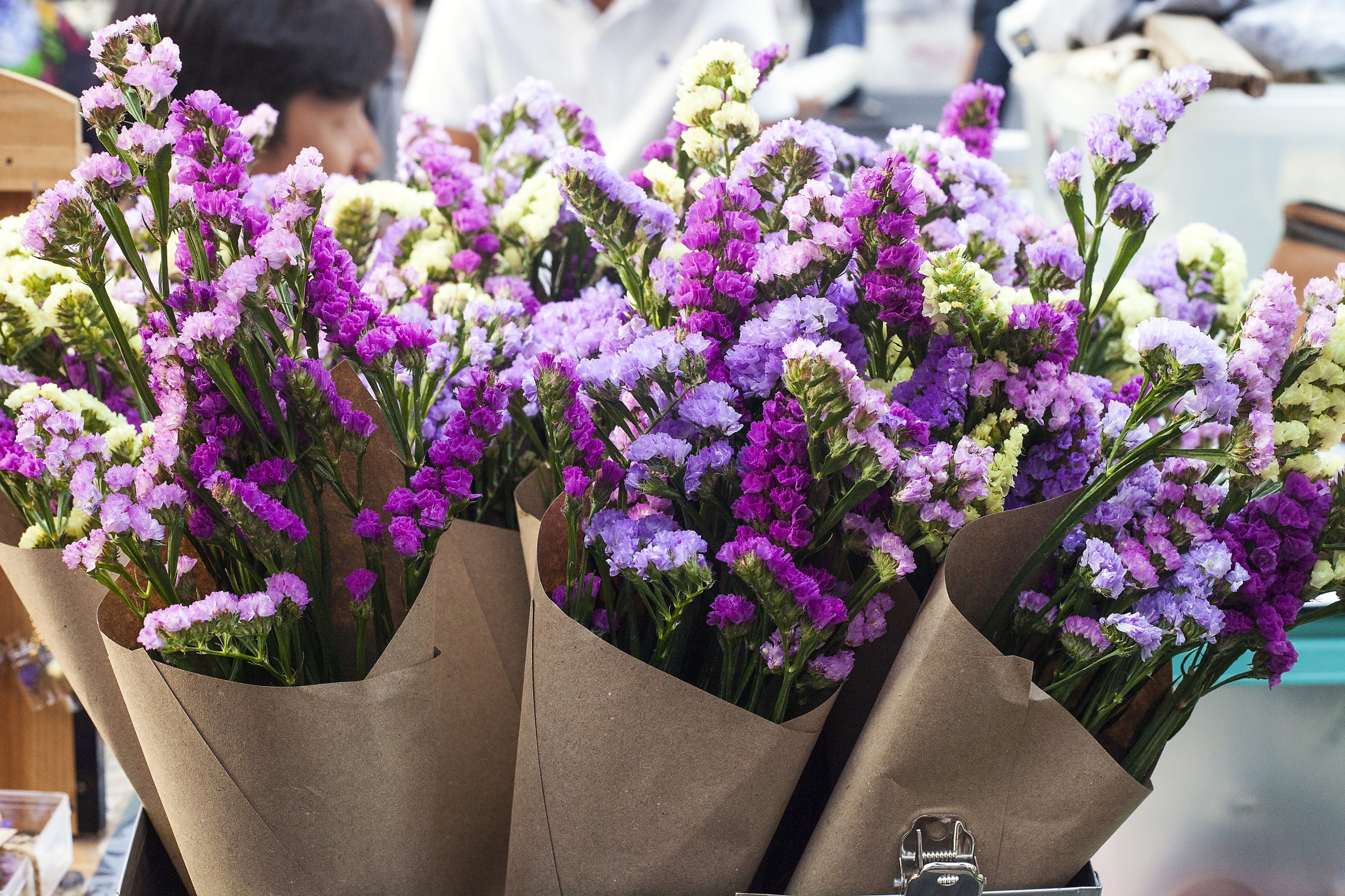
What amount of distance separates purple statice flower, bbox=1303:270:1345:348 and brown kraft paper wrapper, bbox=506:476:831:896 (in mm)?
244

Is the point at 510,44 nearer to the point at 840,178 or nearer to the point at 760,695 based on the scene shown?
the point at 840,178

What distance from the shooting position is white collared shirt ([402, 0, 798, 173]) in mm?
1906

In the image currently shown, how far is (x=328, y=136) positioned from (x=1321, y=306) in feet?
4.68

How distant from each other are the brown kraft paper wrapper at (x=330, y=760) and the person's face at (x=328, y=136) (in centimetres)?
118

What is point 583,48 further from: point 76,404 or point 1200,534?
point 1200,534

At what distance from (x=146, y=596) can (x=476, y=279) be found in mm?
273

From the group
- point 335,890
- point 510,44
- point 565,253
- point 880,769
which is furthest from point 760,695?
point 510,44

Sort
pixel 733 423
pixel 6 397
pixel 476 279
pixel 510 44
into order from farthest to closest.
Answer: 1. pixel 510 44
2. pixel 476 279
3. pixel 6 397
4. pixel 733 423

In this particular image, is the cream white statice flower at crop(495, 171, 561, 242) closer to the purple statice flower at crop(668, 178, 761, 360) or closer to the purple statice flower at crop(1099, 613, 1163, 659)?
the purple statice flower at crop(668, 178, 761, 360)

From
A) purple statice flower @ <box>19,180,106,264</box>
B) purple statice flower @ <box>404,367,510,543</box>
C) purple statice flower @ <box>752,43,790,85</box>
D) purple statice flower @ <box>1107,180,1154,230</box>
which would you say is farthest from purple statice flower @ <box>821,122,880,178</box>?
purple statice flower @ <box>19,180,106,264</box>

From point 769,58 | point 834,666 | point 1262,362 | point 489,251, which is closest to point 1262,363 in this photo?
point 1262,362

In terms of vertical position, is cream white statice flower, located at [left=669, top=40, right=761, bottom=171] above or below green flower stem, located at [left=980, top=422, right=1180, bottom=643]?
above

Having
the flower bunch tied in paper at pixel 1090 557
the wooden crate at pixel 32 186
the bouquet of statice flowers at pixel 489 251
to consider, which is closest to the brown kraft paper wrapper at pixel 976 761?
the flower bunch tied in paper at pixel 1090 557

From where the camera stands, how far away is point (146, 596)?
17.8 inches
